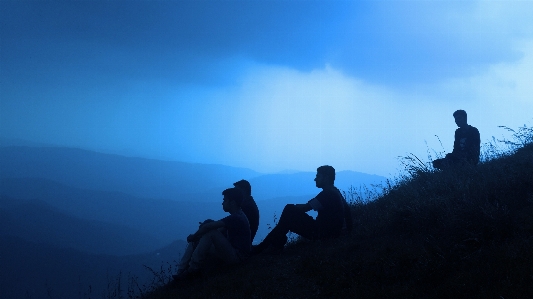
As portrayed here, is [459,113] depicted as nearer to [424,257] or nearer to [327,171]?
[327,171]

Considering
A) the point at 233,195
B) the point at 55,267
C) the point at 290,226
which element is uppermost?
the point at 233,195

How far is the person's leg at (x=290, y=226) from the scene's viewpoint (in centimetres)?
775

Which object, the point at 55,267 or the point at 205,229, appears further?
the point at 55,267

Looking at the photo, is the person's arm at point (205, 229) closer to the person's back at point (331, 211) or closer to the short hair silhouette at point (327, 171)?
the person's back at point (331, 211)

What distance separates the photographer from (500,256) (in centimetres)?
401

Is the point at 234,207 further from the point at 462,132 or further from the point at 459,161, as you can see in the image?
the point at 462,132

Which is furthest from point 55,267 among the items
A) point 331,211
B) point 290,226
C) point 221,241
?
point 331,211

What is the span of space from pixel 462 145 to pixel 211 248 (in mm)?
7172

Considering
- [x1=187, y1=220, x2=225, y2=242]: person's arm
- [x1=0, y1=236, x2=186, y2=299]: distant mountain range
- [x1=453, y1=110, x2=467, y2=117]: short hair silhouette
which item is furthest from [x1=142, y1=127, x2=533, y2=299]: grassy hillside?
[x1=0, y1=236, x2=186, y2=299]: distant mountain range

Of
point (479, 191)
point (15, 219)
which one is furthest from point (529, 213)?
point (15, 219)

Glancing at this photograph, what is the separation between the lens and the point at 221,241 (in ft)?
23.0

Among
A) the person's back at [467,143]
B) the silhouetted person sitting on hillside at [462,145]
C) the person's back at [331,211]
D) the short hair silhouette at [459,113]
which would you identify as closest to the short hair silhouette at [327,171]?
the person's back at [331,211]

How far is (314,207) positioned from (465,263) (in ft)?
11.7

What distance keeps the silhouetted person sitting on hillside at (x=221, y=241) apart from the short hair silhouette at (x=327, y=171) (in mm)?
1776
